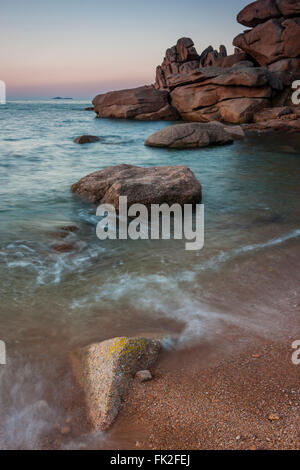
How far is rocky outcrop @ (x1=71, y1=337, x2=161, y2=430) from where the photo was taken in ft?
7.45

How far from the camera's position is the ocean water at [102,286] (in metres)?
2.53

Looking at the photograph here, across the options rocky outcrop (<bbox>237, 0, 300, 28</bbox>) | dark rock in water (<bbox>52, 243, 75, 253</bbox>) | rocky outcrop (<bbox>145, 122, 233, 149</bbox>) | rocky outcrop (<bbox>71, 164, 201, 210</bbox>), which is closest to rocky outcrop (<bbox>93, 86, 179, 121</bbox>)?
rocky outcrop (<bbox>237, 0, 300, 28</bbox>)

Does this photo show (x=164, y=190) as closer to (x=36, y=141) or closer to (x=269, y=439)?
(x=269, y=439)

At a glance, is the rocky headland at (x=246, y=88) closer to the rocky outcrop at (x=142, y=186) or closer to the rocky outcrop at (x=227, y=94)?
the rocky outcrop at (x=227, y=94)

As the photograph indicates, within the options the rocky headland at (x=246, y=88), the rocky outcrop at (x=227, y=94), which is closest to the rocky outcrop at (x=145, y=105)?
the rocky headland at (x=246, y=88)

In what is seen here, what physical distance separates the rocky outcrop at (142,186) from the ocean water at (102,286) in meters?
0.41

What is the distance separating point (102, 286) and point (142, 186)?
9.40ft

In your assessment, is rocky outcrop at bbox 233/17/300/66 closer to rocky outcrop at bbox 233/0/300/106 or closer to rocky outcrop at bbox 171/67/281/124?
rocky outcrop at bbox 233/0/300/106

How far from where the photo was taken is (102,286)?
→ 12.8 feet

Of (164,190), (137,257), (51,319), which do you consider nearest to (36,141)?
(164,190)

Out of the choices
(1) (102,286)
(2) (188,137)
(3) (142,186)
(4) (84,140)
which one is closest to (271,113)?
(2) (188,137)

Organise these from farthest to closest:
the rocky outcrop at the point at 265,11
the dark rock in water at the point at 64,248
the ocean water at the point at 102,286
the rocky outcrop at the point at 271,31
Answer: the rocky outcrop at the point at 265,11 < the rocky outcrop at the point at 271,31 < the dark rock in water at the point at 64,248 < the ocean water at the point at 102,286

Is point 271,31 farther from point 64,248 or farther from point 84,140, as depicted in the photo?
point 64,248
